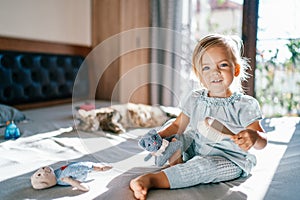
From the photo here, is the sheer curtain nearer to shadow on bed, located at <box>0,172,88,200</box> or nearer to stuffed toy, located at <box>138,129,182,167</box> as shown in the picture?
stuffed toy, located at <box>138,129,182,167</box>

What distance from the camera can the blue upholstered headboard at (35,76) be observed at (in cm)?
197

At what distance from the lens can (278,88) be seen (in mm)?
2365

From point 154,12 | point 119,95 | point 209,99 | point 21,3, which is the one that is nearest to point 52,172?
point 209,99

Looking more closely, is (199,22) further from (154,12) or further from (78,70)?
(78,70)

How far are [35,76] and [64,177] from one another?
5.35 feet

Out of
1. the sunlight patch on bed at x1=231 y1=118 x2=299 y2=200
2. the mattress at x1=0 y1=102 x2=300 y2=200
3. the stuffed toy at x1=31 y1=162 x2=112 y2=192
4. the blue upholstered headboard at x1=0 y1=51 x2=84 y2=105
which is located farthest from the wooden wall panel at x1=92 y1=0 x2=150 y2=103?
the stuffed toy at x1=31 y1=162 x2=112 y2=192

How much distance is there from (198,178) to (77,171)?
0.35 m

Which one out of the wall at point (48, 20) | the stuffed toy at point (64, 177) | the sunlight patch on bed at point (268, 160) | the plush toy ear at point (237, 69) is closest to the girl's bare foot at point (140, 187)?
the stuffed toy at point (64, 177)

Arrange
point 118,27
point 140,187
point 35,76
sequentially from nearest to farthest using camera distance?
point 140,187 → point 35,76 → point 118,27

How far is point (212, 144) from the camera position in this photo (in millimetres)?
905

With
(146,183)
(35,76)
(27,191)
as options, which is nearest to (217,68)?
(146,183)

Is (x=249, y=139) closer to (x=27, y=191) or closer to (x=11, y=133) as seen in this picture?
(x=27, y=191)

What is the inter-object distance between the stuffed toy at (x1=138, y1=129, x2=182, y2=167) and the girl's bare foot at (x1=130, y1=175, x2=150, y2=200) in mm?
149

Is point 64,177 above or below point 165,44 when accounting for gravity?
below
